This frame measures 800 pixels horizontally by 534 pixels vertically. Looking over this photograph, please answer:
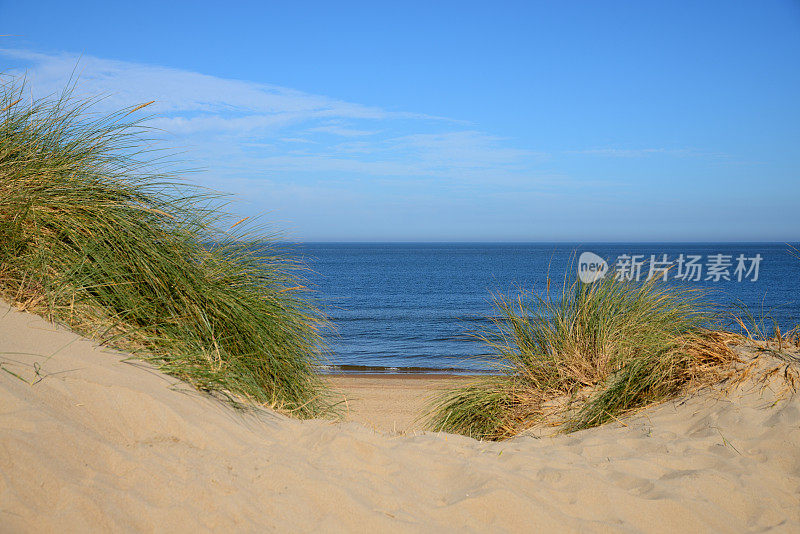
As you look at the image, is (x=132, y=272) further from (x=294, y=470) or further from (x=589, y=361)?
(x=589, y=361)

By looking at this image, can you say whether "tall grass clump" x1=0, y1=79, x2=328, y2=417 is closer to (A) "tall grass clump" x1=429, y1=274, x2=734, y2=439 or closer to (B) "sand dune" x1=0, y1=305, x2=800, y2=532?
(B) "sand dune" x1=0, y1=305, x2=800, y2=532

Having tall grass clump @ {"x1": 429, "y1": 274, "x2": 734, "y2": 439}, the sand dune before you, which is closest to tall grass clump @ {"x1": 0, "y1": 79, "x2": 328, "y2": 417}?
A: the sand dune

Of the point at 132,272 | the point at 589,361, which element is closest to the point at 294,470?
the point at 132,272

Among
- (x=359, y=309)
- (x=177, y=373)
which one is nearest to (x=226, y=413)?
(x=177, y=373)

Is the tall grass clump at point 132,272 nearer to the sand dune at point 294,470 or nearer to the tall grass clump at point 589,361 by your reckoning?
the sand dune at point 294,470

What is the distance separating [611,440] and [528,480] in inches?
46.9

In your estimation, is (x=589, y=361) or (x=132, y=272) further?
(x=589, y=361)

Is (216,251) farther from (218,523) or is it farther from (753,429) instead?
(753,429)

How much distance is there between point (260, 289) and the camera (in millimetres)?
4055

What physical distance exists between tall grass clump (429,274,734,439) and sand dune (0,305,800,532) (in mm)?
832

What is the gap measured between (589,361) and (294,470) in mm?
3322

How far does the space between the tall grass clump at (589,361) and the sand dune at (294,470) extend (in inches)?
32.7

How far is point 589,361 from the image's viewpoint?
16.2 ft

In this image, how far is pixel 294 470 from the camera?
2436mm
